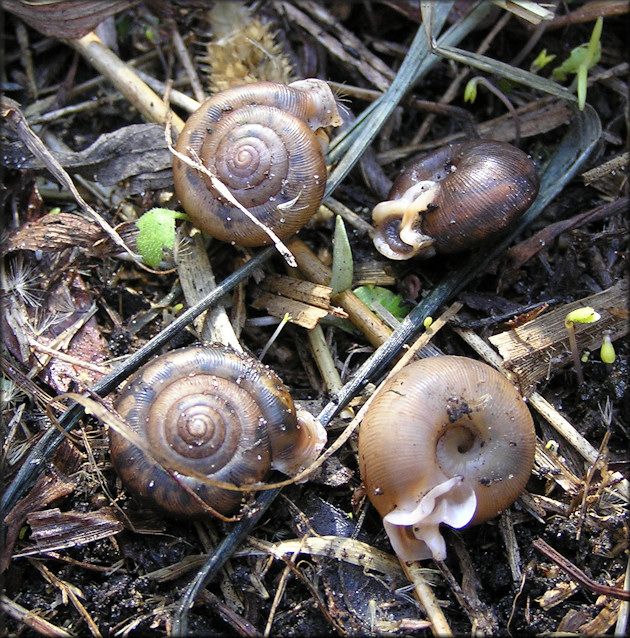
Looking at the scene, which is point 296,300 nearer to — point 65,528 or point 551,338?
point 551,338

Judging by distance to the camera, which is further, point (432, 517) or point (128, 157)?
point (128, 157)

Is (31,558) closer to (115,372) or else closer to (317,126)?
(115,372)

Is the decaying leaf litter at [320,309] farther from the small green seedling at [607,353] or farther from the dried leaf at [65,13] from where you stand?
the small green seedling at [607,353]

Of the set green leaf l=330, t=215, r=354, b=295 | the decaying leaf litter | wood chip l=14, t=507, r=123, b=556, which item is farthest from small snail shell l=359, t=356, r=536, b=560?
wood chip l=14, t=507, r=123, b=556

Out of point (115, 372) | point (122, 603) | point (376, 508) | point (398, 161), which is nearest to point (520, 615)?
point (376, 508)

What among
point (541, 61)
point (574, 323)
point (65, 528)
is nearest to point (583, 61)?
point (541, 61)

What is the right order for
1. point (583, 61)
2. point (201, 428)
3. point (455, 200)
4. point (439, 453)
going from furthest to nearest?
point (583, 61), point (455, 200), point (439, 453), point (201, 428)
